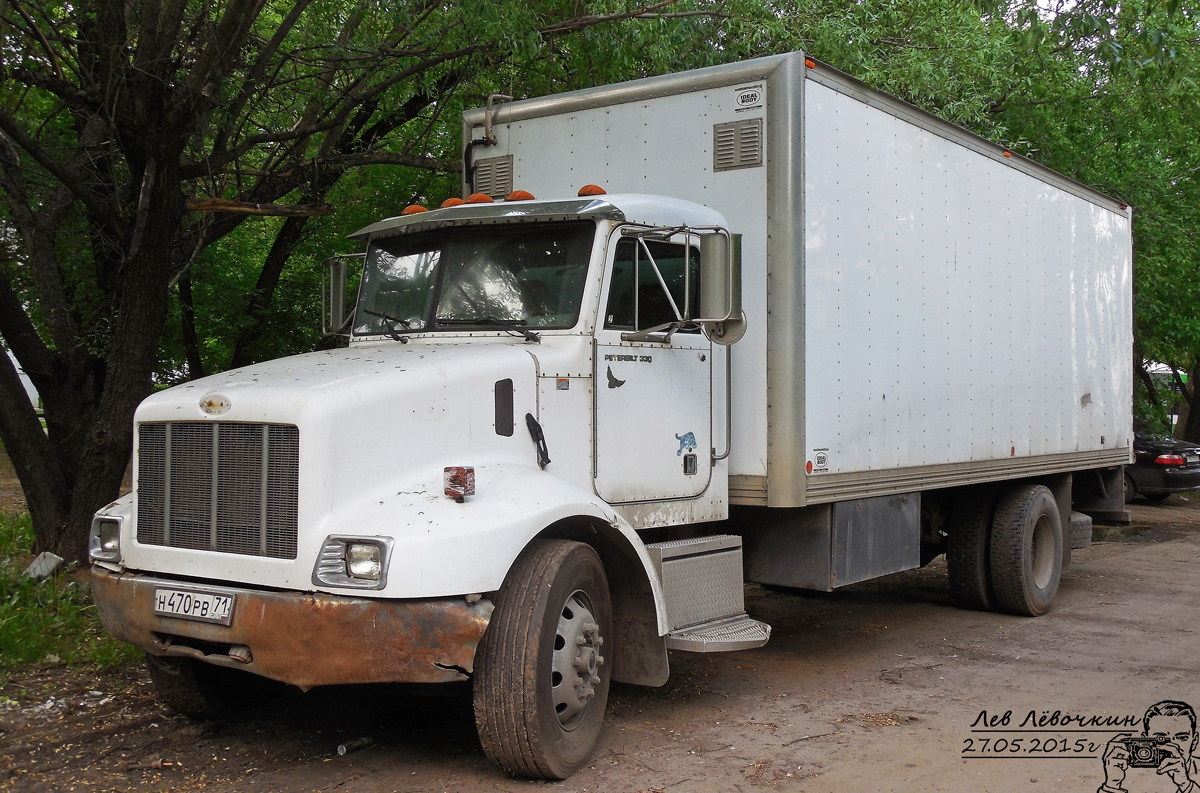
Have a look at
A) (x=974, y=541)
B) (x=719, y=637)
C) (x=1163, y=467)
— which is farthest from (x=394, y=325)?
(x=1163, y=467)

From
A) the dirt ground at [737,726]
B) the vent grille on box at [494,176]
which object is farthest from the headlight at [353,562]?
the vent grille on box at [494,176]

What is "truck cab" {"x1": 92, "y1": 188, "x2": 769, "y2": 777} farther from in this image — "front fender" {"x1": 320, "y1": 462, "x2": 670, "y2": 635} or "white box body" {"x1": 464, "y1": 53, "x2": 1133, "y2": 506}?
"white box body" {"x1": 464, "y1": 53, "x2": 1133, "y2": 506}

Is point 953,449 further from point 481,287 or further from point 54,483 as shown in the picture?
point 54,483

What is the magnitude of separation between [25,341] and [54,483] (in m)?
1.31

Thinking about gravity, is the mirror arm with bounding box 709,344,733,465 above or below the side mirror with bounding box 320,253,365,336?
below

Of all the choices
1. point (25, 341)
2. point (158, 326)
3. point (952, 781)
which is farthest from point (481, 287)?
point (25, 341)

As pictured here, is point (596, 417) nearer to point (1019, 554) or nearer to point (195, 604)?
point (195, 604)

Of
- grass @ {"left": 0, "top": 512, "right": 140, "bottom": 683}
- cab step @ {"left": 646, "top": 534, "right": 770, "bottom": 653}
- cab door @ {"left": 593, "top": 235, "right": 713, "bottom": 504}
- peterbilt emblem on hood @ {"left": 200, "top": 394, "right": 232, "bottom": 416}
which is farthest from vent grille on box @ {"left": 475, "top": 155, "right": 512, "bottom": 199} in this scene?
grass @ {"left": 0, "top": 512, "right": 140, "bottom": 683}

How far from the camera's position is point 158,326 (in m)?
8.57

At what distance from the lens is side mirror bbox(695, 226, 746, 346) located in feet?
18.5

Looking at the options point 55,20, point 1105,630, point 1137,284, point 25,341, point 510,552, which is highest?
point 55,20

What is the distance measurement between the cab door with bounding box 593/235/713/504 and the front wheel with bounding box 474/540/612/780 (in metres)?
0.75

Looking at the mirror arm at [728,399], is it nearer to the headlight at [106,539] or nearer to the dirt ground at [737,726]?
the dirt ground at [737,726]

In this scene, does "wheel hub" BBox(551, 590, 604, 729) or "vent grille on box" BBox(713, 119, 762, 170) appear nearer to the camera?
"wheel hub" BBox(551, 590, 604, 729)
